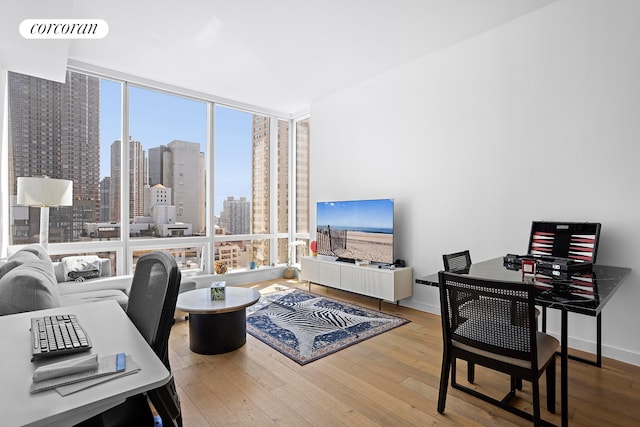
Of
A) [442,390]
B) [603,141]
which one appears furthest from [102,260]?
[603,141]

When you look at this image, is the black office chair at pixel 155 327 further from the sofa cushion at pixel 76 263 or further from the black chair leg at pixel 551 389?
the sofa cushion at pixel 76 263

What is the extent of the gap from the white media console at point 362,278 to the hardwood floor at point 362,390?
35.9 inches

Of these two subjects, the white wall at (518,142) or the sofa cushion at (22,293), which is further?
the white wall at (518,142)

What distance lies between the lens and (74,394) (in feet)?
2.82

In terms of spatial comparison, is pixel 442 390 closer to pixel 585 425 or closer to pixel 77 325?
pixel 585 425

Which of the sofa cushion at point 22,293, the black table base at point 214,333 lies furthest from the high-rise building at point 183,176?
the sofa cushion at point 22,293

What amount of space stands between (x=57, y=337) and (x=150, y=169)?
383cm

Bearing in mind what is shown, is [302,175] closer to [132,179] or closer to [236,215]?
[236,215]

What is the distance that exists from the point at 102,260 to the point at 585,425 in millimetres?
4538

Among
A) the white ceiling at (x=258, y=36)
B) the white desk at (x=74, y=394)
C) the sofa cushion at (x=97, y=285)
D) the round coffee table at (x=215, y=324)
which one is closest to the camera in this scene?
the white desk at (x=74, y=394)

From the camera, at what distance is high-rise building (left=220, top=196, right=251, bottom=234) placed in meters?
5.36

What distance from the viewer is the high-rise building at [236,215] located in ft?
17.6

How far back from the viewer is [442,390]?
1.96m

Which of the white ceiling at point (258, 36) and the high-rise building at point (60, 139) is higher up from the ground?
the white ceiling at point (258, 36)
